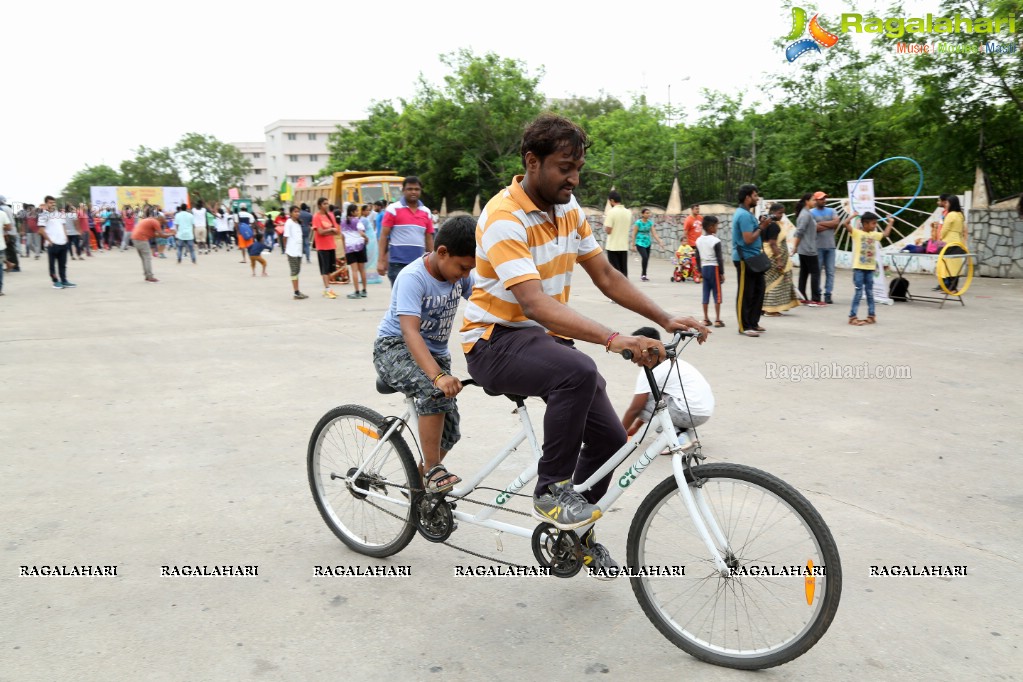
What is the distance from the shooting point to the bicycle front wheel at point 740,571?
2713 mm

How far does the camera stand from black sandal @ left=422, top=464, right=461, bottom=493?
3.62m

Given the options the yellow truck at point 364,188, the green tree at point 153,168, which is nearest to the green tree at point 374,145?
the yellow truck at point 364,188

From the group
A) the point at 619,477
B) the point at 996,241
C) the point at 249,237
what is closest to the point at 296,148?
the point at 249,237

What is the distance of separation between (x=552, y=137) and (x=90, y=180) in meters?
117

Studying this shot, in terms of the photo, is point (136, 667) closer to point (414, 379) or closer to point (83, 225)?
point (414, 379)

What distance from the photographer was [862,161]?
20625mm

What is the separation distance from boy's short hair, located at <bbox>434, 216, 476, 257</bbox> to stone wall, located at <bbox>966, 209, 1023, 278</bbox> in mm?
14853

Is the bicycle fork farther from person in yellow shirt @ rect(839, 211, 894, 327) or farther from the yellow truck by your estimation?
the yellow truck

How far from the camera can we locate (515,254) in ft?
9.73

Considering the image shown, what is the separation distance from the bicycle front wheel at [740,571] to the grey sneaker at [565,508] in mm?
185

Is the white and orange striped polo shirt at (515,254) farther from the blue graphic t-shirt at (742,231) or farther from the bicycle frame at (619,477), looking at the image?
the blue graphic t-shirt at (742,231)

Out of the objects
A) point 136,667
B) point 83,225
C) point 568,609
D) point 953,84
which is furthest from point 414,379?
point 83,225

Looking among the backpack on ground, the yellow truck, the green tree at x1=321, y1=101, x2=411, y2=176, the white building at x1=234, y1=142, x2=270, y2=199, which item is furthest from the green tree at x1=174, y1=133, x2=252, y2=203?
the backpack on ground

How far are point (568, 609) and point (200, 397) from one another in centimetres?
484
